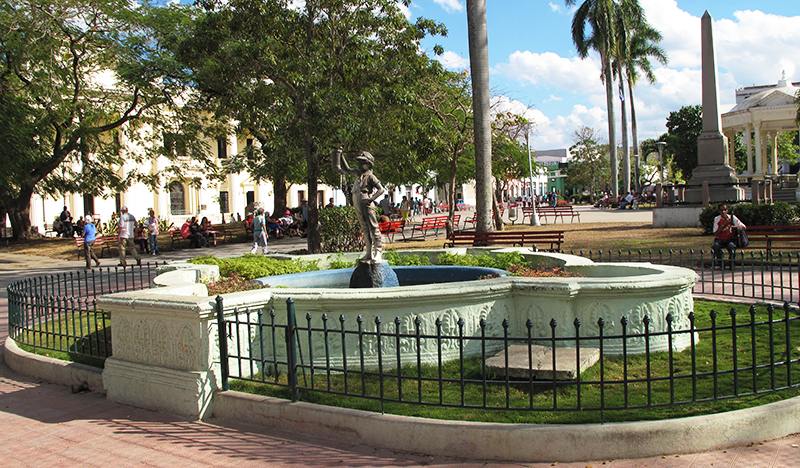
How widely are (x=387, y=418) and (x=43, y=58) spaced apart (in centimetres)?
2181

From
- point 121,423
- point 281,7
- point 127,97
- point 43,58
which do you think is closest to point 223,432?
point 121,423

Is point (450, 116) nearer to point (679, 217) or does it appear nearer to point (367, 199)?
point (679, 217)

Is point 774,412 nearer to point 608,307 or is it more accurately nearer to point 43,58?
point 608,307

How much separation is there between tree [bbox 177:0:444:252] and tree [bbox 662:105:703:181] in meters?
58.9

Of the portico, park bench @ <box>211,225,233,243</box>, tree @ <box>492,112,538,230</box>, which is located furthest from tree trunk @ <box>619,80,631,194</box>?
park bench @ <box>211,225,233,243</box>

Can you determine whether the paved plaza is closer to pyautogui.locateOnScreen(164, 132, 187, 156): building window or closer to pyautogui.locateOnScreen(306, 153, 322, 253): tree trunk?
pyautogui.locateOnScreen(306, 153, 322, 253): tree trunk

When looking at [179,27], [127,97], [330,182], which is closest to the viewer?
[179,27]

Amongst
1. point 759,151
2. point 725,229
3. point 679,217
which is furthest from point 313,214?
point 759,151

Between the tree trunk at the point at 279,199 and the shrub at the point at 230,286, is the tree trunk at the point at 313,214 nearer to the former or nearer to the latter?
the shrub at the point at 230,286

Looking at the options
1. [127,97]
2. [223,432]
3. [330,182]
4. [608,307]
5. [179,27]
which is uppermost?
[179,27]

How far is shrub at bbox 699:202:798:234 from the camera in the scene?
17.0m

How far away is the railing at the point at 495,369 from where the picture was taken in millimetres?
4477

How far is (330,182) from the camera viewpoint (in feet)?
95.8

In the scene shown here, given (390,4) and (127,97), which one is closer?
(390,4)
